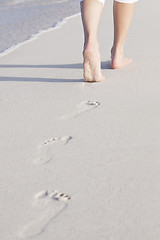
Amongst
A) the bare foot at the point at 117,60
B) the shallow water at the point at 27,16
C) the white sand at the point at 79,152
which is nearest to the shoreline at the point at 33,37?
the shallow water at the point at 27,16

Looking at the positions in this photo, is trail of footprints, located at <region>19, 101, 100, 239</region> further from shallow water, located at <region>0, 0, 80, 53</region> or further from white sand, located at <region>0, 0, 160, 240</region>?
shallow water, located at <region>0, 0, 80, 53</region>

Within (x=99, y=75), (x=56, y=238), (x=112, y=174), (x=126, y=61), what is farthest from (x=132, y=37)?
(x=56, y=238)

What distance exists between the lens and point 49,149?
1.60 m

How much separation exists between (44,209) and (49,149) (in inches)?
15.3

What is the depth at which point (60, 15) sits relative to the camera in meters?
5.14

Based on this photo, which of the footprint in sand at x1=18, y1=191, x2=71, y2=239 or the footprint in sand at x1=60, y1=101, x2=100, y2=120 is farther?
the footprint in sand at x1=60, y1=101, x2=100, y2=120

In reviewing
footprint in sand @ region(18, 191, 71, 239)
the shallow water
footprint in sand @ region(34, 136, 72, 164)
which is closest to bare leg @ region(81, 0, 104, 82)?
footprint in sand @ region(34, 136, 72, 164)

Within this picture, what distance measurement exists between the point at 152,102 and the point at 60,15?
136 inches

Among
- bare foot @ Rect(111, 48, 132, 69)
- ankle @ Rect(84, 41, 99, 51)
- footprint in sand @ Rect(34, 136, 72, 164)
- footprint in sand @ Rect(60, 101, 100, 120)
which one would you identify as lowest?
footprint in sand @ Rect(34, 136, 72, 164)

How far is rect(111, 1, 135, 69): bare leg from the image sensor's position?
8.11 ft

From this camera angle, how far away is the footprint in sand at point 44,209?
1.15 metres

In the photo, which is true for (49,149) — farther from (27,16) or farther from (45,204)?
(27,16)

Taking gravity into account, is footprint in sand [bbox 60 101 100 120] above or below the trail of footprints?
above

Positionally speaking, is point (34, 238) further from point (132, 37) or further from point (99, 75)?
point (132, 37)
